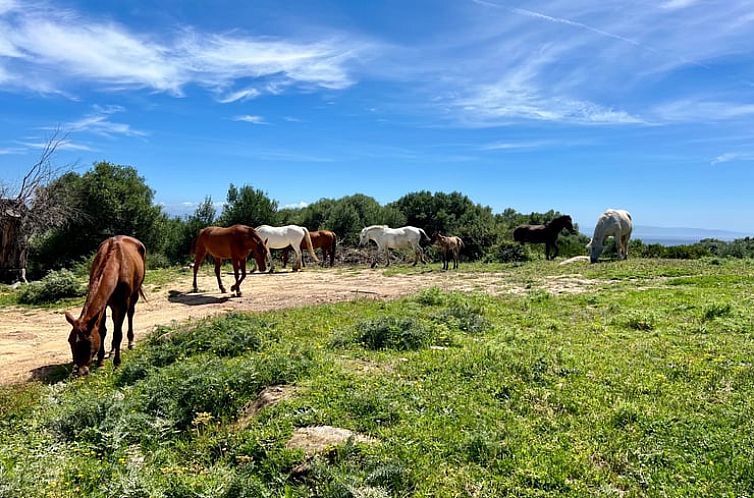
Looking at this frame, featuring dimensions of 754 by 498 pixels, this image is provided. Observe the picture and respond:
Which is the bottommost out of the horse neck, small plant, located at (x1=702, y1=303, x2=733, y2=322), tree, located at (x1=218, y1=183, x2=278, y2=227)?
small plant, located at (x1=702, y1=303, x2=733, y2=322)

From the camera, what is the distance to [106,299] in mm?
6000

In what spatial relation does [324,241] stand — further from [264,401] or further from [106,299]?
[264,401]

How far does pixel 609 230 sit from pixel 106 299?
1649 centimetres

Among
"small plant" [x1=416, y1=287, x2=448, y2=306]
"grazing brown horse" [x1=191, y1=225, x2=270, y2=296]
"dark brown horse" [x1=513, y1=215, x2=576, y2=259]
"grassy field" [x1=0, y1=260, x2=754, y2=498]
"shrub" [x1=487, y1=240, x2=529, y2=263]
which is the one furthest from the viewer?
"shrub" [x1=487, y1=240, x2=529, y2=263]

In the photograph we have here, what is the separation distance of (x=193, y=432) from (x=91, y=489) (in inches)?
37.7

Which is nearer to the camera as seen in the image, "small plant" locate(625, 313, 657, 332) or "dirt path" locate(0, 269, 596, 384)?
"dirt path" locate(0, 269, 596, 384)

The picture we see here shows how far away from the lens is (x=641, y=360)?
18.5ft

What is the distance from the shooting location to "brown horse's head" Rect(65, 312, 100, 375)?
Answer: 223 inches

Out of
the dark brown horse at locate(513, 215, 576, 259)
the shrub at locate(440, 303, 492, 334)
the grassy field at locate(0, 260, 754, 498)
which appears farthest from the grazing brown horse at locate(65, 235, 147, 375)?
the dark brown horse at locate(513, 215, 576, 259)

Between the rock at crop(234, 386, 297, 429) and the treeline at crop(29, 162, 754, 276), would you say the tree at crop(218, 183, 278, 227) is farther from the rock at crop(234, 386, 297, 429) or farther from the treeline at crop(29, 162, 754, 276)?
the rock at crop(234, 386, 297, 429)

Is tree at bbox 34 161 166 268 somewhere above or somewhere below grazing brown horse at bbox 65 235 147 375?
above

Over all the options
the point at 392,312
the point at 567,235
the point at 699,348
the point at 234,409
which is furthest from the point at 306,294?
the point at 567,235

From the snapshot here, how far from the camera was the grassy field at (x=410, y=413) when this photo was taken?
3.37 m

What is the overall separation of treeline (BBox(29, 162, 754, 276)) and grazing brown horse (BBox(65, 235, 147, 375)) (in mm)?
13773
